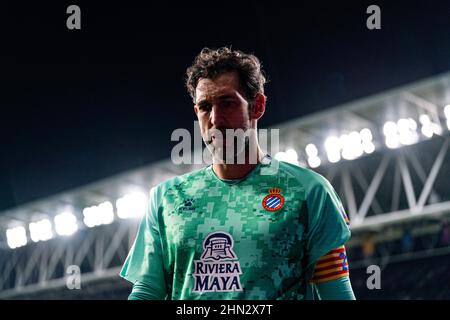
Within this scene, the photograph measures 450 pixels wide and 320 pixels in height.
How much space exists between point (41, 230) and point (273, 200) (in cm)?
2405

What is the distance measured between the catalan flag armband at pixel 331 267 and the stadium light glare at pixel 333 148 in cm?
1477

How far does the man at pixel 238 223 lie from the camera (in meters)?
2.22

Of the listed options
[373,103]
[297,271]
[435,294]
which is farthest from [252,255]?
[435,294]

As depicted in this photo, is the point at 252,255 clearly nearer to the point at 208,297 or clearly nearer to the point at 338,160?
the point at 208,297

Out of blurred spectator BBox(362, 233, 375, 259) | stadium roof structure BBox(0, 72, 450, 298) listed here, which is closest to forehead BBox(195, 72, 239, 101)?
stadium roof structure BBox(0, 72, 450, 298)

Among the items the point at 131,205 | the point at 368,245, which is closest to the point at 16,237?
the point at 131,205

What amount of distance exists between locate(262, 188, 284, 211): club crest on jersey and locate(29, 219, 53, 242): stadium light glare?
23.5m

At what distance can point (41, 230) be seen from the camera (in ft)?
81.8

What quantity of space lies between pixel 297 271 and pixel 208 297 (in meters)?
0.34

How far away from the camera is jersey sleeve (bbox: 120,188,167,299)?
2.37 m

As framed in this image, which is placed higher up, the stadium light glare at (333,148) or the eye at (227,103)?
the stadium light glare at (333,148)

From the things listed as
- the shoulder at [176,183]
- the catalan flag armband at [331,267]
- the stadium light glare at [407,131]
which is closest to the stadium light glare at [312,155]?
the stadium light glare at [407,131]

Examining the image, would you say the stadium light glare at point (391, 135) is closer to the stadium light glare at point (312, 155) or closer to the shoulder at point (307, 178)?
the stadium light glare at point (312, 155)
